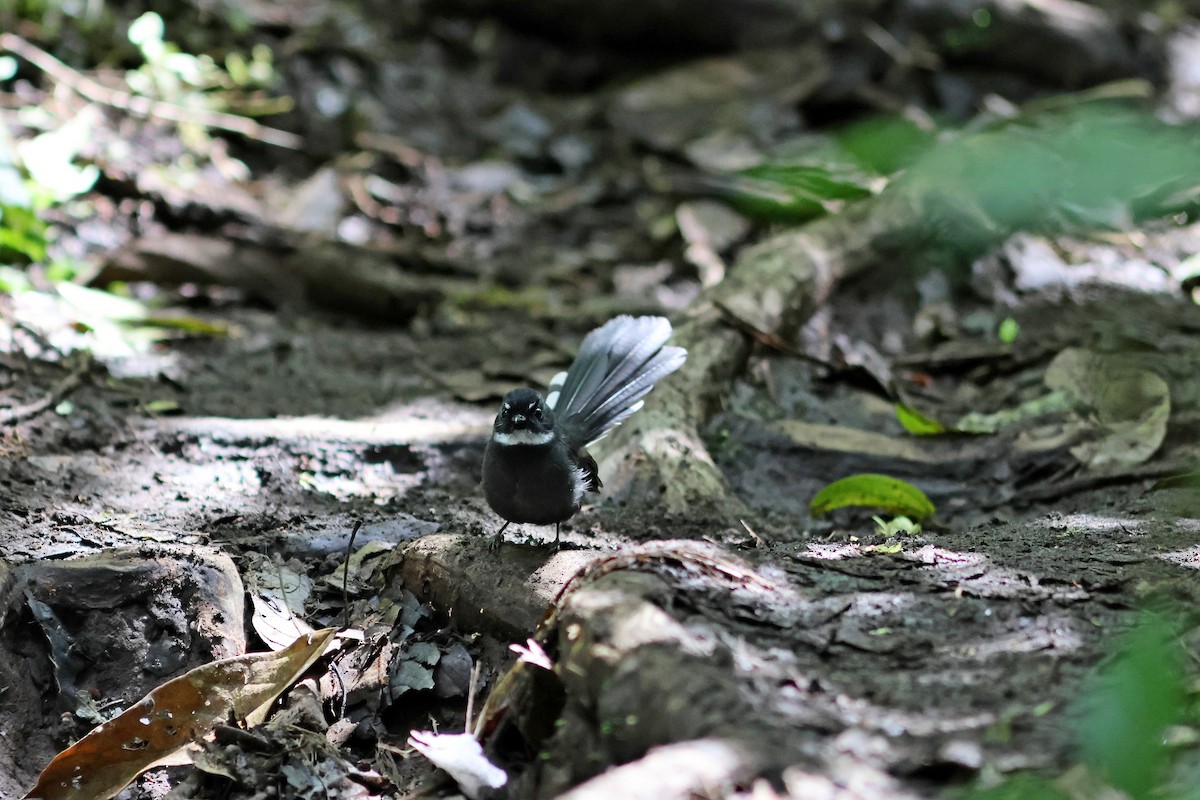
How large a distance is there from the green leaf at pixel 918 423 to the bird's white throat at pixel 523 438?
190cm

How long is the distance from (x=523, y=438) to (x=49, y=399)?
210 centimetres

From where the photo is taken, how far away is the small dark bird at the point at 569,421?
324 centimetres

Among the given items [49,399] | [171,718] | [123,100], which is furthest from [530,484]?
[123,100]

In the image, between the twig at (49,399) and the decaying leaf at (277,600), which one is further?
the twig at (49,399)

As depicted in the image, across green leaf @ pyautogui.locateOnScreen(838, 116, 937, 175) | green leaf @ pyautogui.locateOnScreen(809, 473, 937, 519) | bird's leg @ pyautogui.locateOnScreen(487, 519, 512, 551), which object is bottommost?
green leaf @ pyautogui.locateOnScreen(809, 473, 937, 519)

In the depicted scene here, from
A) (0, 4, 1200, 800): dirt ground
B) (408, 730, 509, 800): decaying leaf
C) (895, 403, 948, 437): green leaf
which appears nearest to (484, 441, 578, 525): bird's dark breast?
(0, 4, 1200, 800): dirt ground

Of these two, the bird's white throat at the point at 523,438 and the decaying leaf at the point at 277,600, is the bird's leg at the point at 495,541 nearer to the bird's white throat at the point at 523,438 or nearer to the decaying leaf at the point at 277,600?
the bird's white throat at the point at 523,438

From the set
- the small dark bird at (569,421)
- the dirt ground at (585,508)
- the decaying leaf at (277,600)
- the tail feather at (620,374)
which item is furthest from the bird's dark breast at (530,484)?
the decaying leaf at (277,600)

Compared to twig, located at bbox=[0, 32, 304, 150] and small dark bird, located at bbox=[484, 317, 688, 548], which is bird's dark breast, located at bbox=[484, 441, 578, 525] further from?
twig, located at bbox=[0, 32, 304, 150]

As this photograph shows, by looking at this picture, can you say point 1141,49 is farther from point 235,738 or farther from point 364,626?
point 235,738

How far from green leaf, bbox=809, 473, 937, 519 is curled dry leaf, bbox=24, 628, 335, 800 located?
6.23 ft

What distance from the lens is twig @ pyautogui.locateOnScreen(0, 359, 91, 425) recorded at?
12.9ft

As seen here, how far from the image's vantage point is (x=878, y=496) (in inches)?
152

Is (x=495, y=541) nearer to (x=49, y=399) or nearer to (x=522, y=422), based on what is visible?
(x=522, y=422)
